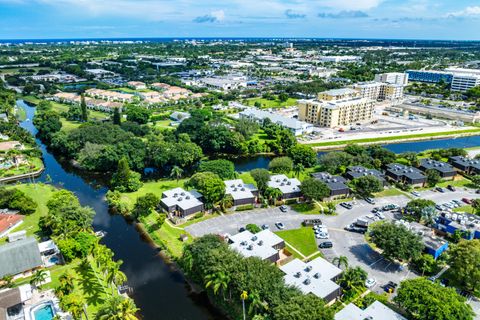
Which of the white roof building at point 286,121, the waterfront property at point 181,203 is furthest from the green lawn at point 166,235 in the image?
the white roof building at point 286,121

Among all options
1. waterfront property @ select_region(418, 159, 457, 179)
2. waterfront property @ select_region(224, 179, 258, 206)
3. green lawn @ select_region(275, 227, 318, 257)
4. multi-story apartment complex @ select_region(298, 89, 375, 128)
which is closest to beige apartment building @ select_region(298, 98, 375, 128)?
multi-story apartment complex @ select_region(298, 89, 375, 128)

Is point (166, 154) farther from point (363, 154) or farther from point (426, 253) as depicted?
point (426, 253)

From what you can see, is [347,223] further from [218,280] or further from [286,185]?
[218,280]

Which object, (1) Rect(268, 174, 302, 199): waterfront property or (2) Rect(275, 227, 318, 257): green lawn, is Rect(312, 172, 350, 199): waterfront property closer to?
(1) Rect(268, 174, 302, 199): waterfront property

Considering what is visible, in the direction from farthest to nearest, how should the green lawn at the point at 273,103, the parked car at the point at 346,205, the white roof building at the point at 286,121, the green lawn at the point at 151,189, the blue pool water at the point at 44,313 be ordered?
the green lawn at the point at 273,103, the white roof building at the point at 286,121, the green lawn at the point at 151,189, the parked car at the point at 346,205, the blue pool water at the point at 44,313

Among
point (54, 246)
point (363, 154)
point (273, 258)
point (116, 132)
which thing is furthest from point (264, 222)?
point (116, 132)

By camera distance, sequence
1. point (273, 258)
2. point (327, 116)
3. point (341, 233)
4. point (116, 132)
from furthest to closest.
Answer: point (327, 116), point (116, 132), point (341, 233), point (273, 258)

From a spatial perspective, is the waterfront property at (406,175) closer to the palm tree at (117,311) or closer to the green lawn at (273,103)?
the palm tree at (117,311)

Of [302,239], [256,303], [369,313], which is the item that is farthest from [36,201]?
[369,313]
